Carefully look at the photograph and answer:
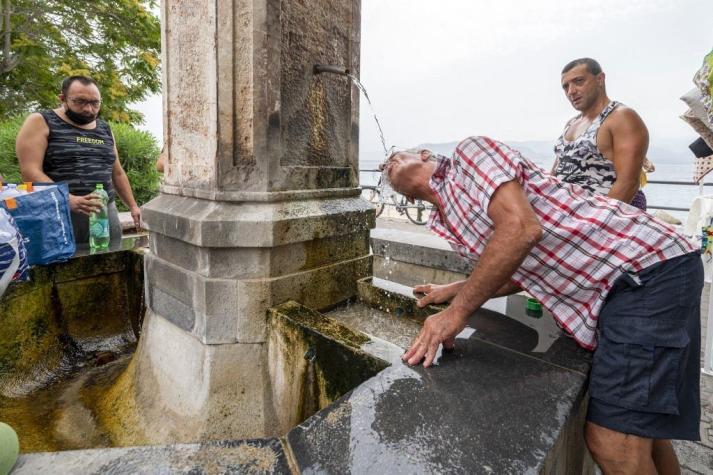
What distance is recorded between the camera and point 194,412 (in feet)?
7.67

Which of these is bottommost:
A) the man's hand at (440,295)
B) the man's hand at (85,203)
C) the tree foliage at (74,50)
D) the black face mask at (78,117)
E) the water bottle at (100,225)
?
the man's hand at (440,295)

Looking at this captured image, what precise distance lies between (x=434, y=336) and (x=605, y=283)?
719 mm

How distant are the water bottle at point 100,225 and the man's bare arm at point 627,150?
13.3 feet

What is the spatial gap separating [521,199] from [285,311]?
1.35m

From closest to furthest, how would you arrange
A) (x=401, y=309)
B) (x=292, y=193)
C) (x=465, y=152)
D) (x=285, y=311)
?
(x=465, y=152), (x=285, y=311), (x=292, y=193), (x=401, y=309)

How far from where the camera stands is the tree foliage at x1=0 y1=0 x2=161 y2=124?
10.8 meters

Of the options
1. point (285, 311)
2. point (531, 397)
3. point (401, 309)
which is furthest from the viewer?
point (401, 309)

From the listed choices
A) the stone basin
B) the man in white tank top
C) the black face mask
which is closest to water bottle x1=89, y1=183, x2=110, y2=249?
the black face mask

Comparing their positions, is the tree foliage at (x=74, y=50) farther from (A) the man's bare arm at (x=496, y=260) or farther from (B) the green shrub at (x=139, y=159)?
(A) the man's bare arm at (x=496, y=260)

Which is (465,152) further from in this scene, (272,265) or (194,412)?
(194,412)

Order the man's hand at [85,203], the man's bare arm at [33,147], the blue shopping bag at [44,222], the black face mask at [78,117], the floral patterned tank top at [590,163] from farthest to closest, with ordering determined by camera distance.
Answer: the black face mask at [78,117]
the man's hand at [85,203]
the man's bare arm at [33,147]
the blue shopping bag at [44,222]
the floral patterned tank top at [590,163]

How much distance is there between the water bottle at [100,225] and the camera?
3.84 m

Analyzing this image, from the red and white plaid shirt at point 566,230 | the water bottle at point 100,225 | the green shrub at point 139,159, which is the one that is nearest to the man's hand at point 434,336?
the red and white plaid shirt at point 566,230

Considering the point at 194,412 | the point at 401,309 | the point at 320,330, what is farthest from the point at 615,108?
the point at 194,412
